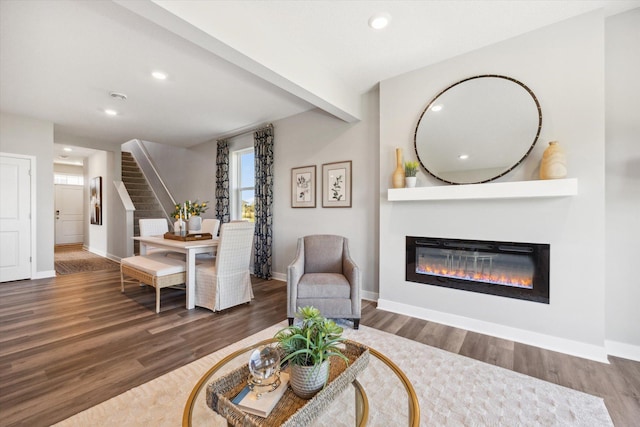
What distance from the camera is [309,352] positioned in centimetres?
107

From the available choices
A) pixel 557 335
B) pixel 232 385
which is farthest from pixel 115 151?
pixel 557 335

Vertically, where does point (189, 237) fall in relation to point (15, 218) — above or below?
below

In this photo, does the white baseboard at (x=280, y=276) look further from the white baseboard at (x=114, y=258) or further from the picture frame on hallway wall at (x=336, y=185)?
the white baseboard at (x=114, y=258)

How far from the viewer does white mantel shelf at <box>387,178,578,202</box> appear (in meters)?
2.16

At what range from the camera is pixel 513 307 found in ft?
8.07

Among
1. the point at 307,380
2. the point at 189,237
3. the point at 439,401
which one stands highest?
the point at 189,237

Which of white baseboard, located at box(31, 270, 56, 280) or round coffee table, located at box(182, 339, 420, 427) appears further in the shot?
white baseboard, located at box(31, 270, 56, 280)

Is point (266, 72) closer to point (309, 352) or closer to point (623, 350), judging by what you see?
point (309, 352)

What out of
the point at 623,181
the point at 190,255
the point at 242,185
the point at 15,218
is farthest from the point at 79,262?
the point at 623,181

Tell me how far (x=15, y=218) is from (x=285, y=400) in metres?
5.83

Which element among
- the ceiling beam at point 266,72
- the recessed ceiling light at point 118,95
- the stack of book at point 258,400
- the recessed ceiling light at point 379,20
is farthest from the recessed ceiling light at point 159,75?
the stack of book at point 258,400

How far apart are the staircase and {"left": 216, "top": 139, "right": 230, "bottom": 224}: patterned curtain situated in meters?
2.43

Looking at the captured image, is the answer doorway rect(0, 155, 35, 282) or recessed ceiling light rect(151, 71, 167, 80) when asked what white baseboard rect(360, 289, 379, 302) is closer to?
recessed ceiling light rect(151, 71, 167, 80)

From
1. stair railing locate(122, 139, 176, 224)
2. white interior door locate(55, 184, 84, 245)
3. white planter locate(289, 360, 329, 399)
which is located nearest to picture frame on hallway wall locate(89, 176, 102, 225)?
Result: stair railing locate(122, 139, 176, 224)
